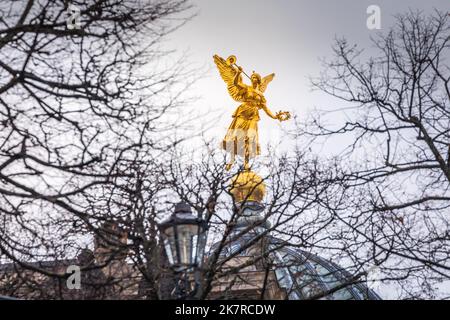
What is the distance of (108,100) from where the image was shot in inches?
370

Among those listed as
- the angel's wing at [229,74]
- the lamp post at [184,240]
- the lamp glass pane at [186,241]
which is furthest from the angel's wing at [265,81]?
the lamp glass pane at [186,241]

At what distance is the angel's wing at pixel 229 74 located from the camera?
74.8ft

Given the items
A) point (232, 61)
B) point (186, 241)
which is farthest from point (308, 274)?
point (232, 61)

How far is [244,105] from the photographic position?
25188 millimetres

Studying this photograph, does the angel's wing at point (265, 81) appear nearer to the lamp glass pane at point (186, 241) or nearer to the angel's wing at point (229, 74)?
the angel's wing at point (229, 74)

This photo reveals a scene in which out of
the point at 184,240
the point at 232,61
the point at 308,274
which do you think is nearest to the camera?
the point at 184,240

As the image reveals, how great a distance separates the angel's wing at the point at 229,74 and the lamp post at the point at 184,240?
15.3m

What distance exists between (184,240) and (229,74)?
16359 millimetres

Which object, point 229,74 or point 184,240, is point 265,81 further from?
point 184,240
